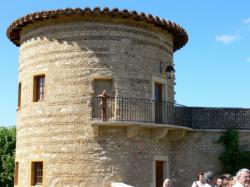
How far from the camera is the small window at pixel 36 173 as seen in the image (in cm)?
1870

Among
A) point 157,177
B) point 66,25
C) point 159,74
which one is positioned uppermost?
point 66,25

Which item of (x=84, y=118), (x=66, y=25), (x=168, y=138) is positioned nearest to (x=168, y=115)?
(x=168, y=138)

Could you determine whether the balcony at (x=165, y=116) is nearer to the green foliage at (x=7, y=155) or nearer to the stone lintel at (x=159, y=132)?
the stone lintel at (x=159, y=132)

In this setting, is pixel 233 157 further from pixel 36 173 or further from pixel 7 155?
pixel 7 155

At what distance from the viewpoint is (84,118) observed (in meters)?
18.0

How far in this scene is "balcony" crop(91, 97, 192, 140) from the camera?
17.6m

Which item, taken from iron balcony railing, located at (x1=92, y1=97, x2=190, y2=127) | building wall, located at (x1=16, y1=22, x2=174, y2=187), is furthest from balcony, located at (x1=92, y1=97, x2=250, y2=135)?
building wall, located at (x1=16, y1=22, x2=174, y2=187)

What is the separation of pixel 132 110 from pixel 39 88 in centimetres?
415

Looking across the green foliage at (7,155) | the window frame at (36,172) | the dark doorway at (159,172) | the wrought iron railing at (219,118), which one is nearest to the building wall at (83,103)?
the window frame at (36,172)

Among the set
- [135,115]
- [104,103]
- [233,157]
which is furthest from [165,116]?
[233,157]

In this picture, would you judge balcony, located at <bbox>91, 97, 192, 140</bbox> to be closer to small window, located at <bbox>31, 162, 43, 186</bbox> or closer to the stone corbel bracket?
the stone corbel bracket

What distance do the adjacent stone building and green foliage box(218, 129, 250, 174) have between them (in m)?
2.91

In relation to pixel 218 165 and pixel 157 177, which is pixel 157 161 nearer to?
pixel 157 177

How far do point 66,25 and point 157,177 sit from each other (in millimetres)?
7620
